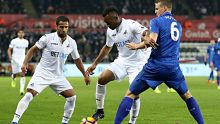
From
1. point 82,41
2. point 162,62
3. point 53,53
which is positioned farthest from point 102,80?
point 82,41

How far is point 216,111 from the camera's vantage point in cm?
1628

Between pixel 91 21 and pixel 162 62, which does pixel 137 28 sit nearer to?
pixel 162 62

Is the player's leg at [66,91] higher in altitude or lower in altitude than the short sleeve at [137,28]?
lower

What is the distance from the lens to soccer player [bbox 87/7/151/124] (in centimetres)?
1249

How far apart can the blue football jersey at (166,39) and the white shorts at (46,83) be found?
208cm

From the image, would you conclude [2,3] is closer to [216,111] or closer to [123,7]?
[123,7]

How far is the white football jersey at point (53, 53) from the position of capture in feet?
39.9

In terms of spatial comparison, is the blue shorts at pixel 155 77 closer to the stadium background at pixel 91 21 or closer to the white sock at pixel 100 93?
the white sock at pixel 100 93

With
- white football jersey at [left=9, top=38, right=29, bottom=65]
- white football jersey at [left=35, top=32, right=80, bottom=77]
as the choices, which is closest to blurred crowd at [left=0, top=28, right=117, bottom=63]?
white football jersey at [left=9, top=38, right=29, bottom=65]

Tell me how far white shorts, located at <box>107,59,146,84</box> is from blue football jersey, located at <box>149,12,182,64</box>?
199cm

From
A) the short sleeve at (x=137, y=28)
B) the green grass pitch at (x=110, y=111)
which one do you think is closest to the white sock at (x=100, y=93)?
the green grass pitch at (x=110, y=111)

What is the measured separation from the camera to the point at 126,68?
13.0 m

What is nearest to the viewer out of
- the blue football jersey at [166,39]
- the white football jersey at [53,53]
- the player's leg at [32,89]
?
the blue football jersey at [166,39]

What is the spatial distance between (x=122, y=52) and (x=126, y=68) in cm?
33
